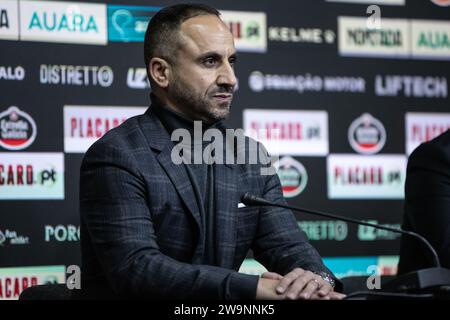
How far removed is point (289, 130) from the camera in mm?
3979

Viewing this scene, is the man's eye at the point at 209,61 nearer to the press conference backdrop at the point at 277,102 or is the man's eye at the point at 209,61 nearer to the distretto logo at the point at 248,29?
the press conference backdrop at the point at 277,102

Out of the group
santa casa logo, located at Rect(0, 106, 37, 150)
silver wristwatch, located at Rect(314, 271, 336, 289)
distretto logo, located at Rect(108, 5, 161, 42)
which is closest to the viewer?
silver wristwatch, located at Rect(314, 271, 336, 289)

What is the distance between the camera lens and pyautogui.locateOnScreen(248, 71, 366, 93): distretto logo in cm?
397

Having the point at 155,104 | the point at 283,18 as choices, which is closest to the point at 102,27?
the point at 283,18

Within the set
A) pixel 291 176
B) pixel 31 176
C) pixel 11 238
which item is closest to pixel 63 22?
pixel 31 176

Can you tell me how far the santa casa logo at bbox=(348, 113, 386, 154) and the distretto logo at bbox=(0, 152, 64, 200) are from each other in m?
1.44

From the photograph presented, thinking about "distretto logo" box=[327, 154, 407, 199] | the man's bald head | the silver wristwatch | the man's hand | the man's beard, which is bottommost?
the silver wristwatch

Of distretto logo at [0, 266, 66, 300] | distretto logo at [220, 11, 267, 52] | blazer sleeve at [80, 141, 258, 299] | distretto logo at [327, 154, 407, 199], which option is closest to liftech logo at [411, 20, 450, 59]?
distretto logo at [327, 154, 407, 199]

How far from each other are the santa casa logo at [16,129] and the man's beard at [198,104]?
116cm

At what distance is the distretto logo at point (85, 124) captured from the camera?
3668mm

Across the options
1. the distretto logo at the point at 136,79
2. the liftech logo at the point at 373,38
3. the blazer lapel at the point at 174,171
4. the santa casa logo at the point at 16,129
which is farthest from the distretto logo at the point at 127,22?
the blazer lapel at the point at 174,171

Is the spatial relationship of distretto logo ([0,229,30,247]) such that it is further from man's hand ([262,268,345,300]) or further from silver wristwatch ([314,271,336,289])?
man's hand ([262,268,345,300])

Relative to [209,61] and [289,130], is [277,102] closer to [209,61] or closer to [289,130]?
[289,130]

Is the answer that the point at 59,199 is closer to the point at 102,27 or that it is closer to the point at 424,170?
the point at 102,27
